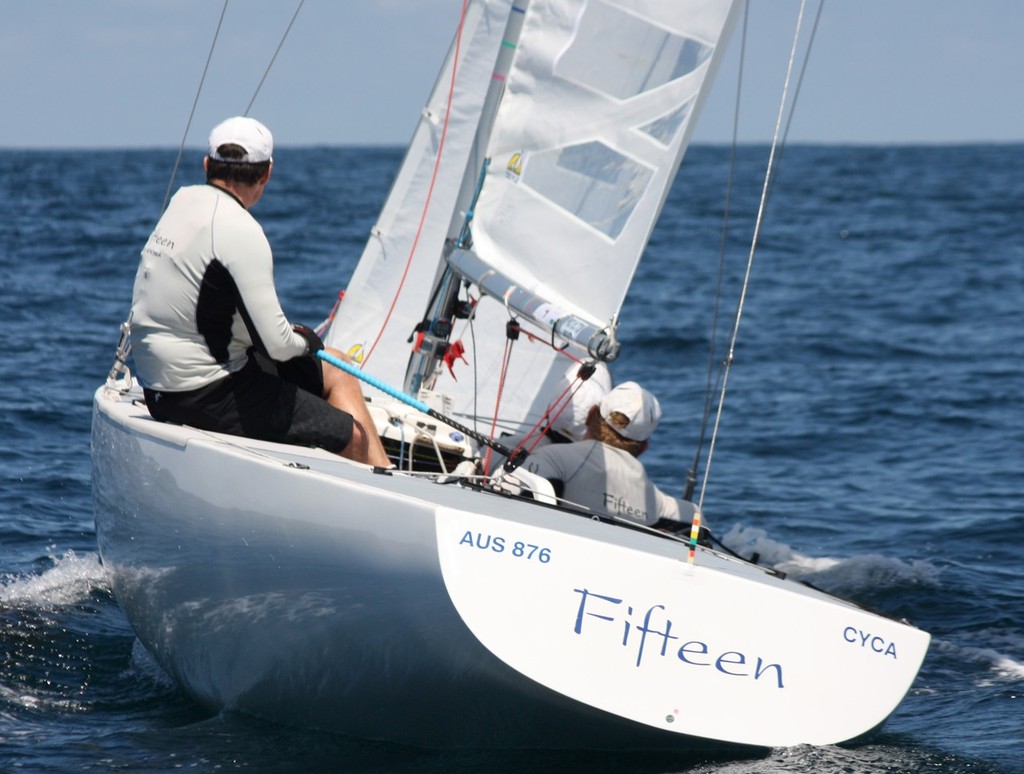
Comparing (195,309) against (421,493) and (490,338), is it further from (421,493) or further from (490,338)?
(490,338)

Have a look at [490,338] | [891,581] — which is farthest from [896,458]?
[490,338]

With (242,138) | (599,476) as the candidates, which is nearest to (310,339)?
(242,138)

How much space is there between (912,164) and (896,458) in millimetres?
41756

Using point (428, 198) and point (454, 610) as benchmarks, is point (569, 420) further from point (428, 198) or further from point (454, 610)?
point (428, 198)

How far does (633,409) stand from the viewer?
160 inches

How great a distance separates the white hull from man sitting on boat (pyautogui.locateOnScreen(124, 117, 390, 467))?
194 mm

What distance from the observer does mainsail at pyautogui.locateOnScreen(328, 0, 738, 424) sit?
466cm

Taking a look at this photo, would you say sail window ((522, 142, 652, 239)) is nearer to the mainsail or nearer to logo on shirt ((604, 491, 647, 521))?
the mainsail

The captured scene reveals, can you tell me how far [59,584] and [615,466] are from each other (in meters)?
2.13

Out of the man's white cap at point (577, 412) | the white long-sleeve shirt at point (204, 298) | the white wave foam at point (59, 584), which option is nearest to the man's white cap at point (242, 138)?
the white long-sleeve shirt at point (204, 298)

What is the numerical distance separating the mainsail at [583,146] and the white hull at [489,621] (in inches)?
60.1

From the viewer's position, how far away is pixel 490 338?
579 centimetres

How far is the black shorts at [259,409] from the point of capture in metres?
3.58

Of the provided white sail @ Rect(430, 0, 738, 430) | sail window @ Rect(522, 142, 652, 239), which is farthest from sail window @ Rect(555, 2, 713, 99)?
sail window @ Rect(522, 142, 652, 239)
